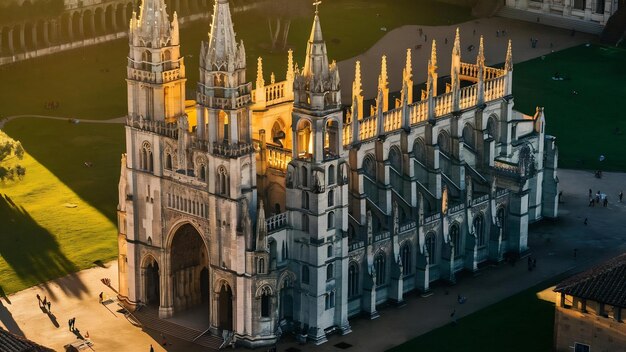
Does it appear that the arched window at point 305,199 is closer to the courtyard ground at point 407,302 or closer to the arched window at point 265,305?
the arched window at point 265,305

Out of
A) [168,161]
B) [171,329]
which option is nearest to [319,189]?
[168,161]

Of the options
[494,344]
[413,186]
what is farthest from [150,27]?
[494,344]

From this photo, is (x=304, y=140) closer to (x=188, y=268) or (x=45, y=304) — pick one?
(x=188, y=268)

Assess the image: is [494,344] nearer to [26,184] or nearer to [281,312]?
[281,312]

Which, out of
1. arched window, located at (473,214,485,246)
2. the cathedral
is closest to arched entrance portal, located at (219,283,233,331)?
the cathedral

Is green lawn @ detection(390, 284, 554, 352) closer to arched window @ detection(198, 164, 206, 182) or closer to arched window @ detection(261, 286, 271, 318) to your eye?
arched window @ detection(261, 286, 271, 318)

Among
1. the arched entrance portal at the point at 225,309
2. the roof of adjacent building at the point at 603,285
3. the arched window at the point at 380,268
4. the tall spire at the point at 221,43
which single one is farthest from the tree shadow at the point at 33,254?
the roof of adjacent building at the point at 603,285
